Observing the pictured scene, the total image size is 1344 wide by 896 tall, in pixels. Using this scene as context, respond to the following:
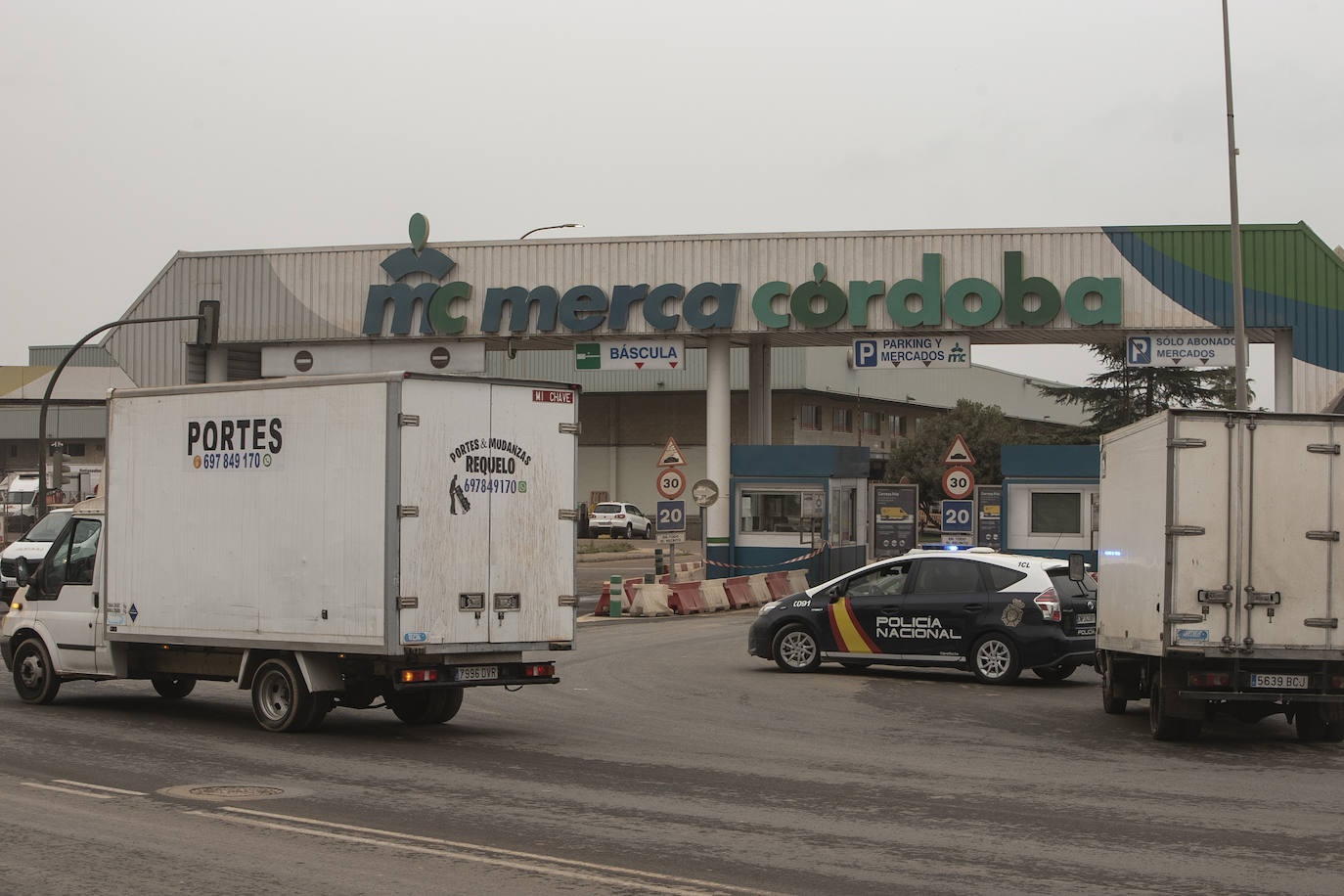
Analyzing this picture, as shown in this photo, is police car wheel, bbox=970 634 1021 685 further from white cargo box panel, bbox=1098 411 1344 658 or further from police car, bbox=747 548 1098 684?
white cargo box panel, bbox=1098 411 1344 658

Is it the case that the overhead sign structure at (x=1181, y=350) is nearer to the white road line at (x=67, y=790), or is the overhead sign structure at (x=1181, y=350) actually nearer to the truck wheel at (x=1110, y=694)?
the truck wheel at (x=1110, y=694)

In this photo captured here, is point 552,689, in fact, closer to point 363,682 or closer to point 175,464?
point 363,682

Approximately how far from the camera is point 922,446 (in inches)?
3083

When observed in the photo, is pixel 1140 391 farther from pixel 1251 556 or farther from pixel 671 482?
pixel 1251 556

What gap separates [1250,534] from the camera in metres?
13.1

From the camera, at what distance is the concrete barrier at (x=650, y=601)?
30.0 m

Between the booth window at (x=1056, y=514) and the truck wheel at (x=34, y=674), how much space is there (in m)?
22.3

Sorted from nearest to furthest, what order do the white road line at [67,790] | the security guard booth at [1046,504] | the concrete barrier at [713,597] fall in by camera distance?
the white road line at [67,790] → the concrete barrier at [713,597] → the security guard booth at [1046,504]

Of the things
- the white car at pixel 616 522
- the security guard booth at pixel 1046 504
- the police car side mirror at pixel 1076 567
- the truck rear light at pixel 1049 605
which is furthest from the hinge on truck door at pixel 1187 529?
the white car at pixel 616 522

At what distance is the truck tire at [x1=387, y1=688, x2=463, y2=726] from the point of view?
47.7ft

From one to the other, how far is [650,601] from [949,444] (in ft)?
159

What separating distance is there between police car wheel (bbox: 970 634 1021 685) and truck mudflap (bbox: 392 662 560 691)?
6.88m

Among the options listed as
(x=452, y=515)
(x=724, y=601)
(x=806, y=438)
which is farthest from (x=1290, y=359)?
(x=806, y=438)

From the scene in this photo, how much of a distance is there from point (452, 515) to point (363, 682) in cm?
191
